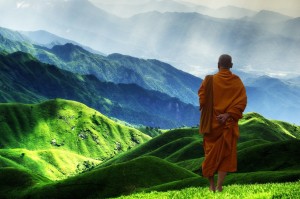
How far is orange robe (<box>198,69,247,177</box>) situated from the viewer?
59.5ft

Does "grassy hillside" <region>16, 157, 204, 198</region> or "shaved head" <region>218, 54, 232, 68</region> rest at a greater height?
"shaved head" <region>218, 54, 232, 68</region>

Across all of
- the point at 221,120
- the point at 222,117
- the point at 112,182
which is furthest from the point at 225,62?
the point at 112,182

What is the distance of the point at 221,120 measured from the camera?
59.6ft

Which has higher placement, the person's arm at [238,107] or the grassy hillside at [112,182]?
the person's arm at [238,107]

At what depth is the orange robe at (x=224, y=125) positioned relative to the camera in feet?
59.5

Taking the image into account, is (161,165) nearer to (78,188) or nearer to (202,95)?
(78,188)

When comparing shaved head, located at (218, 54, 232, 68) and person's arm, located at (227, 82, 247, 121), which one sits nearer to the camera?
person's arm, located at (227, 82, 247, 121)

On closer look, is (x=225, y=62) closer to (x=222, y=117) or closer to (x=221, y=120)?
(x=222, y=117)

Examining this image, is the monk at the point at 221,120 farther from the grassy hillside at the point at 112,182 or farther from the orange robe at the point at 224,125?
the grassy hillside at the point at 112,182

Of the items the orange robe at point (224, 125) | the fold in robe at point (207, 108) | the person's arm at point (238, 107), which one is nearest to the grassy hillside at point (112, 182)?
the fold in robe at point (207, 108)

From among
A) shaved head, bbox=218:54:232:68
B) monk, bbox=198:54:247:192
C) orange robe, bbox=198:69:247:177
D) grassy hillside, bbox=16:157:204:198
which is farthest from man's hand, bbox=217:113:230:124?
grassy hillside, bbox=16:157:204:198

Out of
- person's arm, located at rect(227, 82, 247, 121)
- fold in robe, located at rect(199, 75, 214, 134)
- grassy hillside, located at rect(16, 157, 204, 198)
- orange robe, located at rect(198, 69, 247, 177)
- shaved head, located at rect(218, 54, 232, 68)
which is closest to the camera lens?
orange robe, located at rect(198, 69, 247, 177)

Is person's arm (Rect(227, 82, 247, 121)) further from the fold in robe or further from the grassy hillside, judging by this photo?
the grassy hillside

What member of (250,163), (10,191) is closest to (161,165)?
(250,163)
